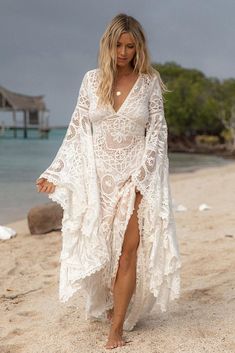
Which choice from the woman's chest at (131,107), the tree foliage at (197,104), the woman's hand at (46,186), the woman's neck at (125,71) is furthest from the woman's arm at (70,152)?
the tree foliage at (197,104)

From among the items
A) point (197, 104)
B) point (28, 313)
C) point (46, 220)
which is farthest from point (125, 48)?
point (197, 104)

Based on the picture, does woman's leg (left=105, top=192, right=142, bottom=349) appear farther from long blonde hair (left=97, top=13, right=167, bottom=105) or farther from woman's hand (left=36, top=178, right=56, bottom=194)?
long blonde hair (left=97, top=13, right=167, bottom=105)

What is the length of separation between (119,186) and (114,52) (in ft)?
2.72

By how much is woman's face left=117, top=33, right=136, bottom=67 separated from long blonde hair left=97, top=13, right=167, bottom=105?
0.07ft

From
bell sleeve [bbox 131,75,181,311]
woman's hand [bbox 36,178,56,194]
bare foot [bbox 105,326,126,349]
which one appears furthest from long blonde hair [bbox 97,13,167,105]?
bare foot [bbox 105,326,126,349]

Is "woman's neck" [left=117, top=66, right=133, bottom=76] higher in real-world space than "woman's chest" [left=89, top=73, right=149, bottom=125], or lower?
higher

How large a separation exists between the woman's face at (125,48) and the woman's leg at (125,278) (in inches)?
33.0

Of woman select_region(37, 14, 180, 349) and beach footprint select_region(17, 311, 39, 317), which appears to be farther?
beach footprint select_region(17, 311, 39, 317)

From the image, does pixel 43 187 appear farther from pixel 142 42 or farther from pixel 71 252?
pixel 142 42

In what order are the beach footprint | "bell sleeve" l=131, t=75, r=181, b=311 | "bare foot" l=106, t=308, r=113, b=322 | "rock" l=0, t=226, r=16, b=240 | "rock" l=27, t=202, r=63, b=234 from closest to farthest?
"bell sleeve" l=131, t=75, r=181, b=311 < "bare foot" l=106, t=308, r=113, b=322 < the beach footprint < "rock" l=0, t=226, r=16, b=240 < "rock" l=27, t=202, r=63, b=234

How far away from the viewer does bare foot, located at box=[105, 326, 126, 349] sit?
3.41 meters

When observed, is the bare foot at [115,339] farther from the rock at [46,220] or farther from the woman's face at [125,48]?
the rock at [46,220]

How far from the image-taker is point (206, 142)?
170 ft

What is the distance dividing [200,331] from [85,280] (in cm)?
83
